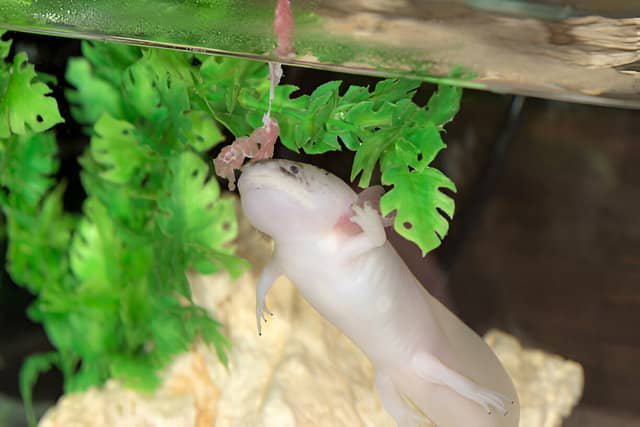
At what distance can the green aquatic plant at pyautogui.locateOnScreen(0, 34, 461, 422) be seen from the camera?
109 cm

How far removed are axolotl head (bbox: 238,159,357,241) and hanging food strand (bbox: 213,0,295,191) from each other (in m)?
0.03

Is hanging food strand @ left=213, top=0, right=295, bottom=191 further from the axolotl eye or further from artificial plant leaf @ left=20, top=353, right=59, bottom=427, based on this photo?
artificial plant leaf @ left=20, top=353, right=59, bottom=427

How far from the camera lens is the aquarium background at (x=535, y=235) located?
4.41 feet

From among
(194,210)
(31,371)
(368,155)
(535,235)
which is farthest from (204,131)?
(535,235)

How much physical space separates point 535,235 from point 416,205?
166 cm

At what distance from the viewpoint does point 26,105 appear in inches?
53.2

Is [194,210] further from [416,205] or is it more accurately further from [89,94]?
[416,205]

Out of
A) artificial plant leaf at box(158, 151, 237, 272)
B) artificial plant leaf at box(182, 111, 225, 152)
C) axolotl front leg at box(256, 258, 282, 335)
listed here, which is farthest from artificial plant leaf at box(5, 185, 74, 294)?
axolotl front leg at box(256, 258, 282, 335)

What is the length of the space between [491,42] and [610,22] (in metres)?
0.18

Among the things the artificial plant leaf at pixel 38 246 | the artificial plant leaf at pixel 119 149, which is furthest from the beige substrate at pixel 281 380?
the artificial plant leaf at pixel 38 246

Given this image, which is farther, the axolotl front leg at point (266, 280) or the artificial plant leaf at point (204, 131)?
the artificial plant leaf at point (204, 131)

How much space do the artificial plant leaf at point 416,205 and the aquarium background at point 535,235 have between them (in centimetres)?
7

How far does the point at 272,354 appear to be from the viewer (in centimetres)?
145

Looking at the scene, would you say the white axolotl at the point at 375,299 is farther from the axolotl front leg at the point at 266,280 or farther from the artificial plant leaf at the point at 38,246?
the artificial plant leaf at the point at 38,246
